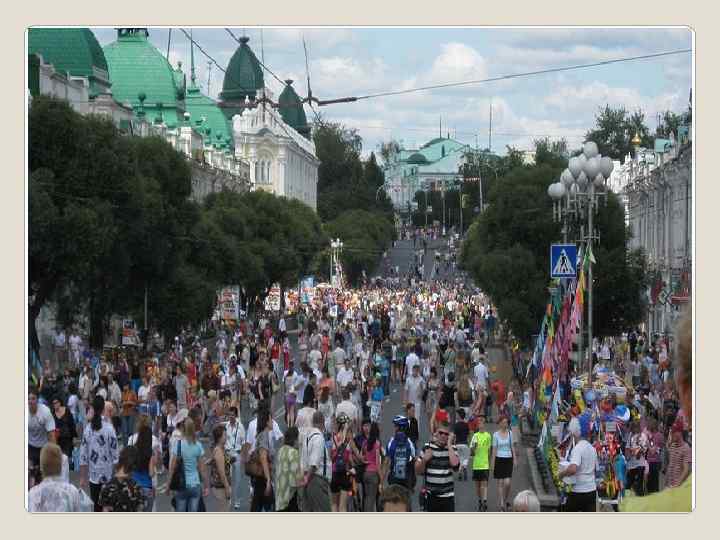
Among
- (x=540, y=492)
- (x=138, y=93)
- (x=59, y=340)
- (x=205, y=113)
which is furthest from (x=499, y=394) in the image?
(x=205, y=113)

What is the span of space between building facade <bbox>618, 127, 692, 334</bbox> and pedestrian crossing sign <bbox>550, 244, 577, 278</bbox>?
26.8ft

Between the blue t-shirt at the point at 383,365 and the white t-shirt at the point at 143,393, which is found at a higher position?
the white t-shirt at the point at 143,393

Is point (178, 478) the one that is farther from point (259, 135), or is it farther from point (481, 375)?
point (259, 135)

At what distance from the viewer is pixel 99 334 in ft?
133

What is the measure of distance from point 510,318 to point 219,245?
1332 cm

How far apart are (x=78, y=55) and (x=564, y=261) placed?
36.2m

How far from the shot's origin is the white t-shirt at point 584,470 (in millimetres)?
13828

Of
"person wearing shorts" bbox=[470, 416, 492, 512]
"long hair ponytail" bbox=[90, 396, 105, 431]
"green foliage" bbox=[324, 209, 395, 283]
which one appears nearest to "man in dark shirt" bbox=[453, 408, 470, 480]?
"person wearing shorts" bbox=[470, 416, 492, 512]

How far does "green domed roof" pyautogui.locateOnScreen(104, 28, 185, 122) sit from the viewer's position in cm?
7488

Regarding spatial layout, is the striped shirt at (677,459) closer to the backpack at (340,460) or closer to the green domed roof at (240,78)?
the backpack at (340,460)

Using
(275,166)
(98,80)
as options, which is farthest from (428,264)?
(98,80)

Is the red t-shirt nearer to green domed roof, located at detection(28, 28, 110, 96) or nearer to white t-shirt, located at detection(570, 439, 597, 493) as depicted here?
white t-shirt, located at detection(570, 439, 597, 493)

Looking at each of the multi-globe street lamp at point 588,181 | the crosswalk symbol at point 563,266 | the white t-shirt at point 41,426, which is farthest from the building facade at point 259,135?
the white t-shirt at point 41,426

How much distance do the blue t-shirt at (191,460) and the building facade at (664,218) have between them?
17998 mm
